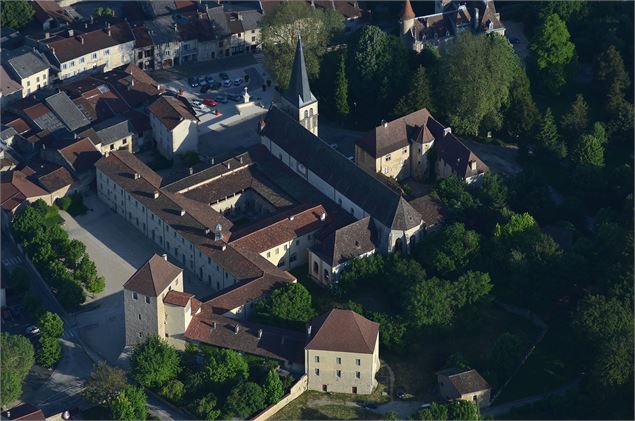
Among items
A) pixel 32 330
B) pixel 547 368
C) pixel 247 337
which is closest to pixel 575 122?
pixel 547 368

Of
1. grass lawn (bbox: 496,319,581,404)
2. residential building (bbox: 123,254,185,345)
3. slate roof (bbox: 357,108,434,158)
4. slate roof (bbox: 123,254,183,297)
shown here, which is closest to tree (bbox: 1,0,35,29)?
slate roof (bbox: 357,108,434,158)

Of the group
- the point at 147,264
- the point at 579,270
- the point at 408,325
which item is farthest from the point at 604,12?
the point at 147,264

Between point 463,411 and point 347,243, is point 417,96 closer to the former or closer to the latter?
point 347,243

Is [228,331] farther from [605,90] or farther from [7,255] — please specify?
[605,90]

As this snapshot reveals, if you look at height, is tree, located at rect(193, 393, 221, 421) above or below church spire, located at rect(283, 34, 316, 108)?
below

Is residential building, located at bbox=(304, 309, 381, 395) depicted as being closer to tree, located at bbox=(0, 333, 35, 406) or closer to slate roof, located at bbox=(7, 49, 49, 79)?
tree, located at bbox=(0, 333, 35, 406)

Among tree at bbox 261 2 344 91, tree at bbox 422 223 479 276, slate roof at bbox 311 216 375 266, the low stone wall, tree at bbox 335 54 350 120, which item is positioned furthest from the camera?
tree at bbox 261 2 344 91
